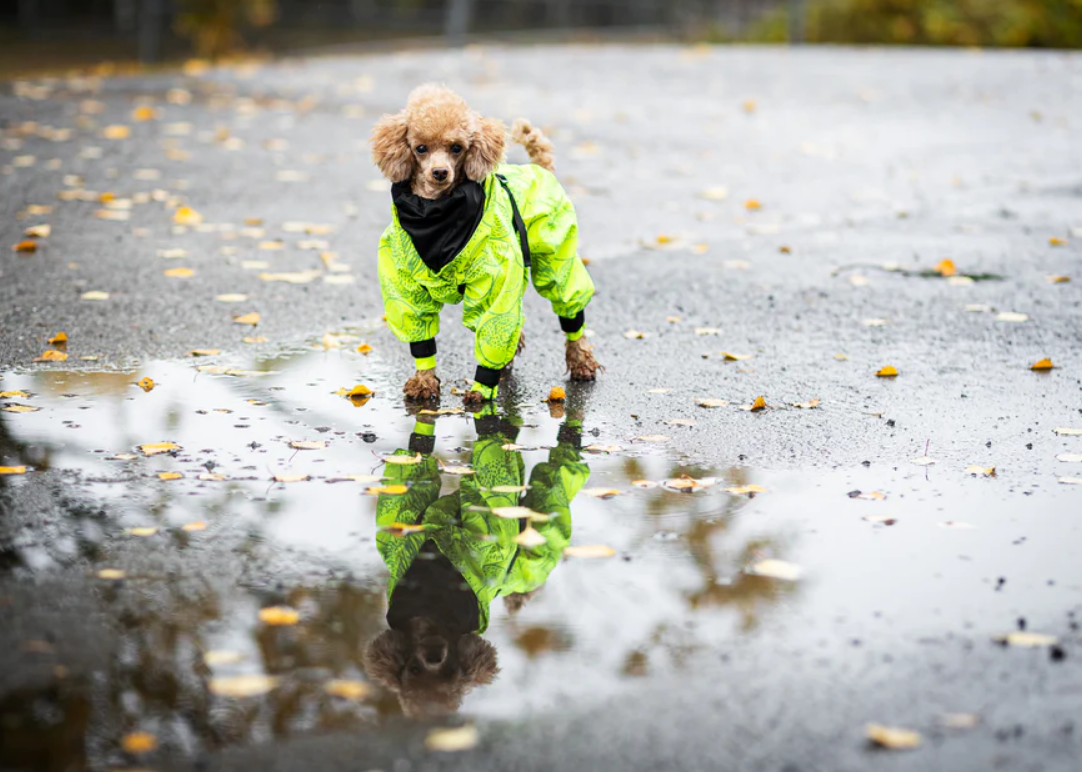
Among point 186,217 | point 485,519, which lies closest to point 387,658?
point 485,519

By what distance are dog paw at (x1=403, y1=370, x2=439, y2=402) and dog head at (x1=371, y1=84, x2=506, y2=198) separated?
790mm

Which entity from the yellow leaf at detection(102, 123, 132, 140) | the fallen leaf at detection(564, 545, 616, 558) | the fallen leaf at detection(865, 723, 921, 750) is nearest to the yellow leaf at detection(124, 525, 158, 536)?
the fallen leaf at detection(564, 545, 616, 558)

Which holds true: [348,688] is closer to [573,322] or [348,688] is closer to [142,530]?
[142,530]

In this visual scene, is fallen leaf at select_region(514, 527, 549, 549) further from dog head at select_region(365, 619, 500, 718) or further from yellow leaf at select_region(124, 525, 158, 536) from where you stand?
yellow leaf at select_region(124, 525, 158, 536)

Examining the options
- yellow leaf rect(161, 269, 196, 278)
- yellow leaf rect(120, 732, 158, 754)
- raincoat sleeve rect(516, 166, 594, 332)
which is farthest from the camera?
yellow leaf rect(161, 269, 196, 278)

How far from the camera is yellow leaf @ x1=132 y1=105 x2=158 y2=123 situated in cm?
1205

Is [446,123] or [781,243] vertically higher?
[446,123]

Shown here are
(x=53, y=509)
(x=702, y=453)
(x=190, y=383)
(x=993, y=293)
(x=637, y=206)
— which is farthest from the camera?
(x=637, y=206)

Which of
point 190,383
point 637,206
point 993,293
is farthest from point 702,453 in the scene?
point 637,206

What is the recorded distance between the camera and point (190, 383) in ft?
17.6

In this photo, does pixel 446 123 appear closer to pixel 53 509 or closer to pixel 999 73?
pixel 53 509

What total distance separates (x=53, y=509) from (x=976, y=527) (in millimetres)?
2901

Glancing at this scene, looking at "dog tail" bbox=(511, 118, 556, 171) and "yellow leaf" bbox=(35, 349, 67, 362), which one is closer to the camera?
"dog tail" bbox=(511, 118, 556, 171)

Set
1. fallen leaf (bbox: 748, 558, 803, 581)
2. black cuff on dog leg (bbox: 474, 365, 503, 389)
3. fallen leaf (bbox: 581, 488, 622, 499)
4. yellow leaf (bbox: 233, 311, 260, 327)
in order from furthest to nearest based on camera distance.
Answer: yellow leaf (bbox: 233, 311, 260, 327)
black cuff on dog leg (bbox: 474, 365, 503, 389)
fallen leaf (bbox: 581, 488, 622, 499)
fallen leaf (bbox: 748, 558, 803, 581)
